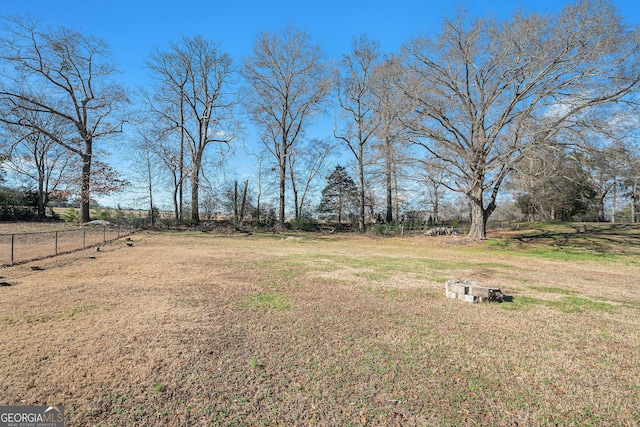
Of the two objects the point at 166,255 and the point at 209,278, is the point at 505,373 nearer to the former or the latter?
the point at 209,278

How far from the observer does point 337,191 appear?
3077cm

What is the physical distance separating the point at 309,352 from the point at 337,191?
90.2 feet

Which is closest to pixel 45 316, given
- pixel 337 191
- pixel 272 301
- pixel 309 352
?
pixel 272 301

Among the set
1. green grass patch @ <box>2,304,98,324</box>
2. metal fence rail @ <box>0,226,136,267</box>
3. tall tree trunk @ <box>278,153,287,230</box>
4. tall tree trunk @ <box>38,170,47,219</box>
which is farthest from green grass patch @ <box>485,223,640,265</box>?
tall tree trunk @ <box>38,170,47,219</box>

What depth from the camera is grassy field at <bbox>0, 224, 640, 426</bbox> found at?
2.57 m

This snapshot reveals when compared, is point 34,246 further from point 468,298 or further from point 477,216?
point 477,216

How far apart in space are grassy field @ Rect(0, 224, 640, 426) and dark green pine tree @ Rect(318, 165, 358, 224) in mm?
23227

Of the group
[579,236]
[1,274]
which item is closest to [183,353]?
[1,274]

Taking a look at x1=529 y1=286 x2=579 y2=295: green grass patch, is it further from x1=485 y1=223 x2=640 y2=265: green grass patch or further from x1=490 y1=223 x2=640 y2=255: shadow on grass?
x1=490 y1=223 x2=640 y2=255: shadow on grass

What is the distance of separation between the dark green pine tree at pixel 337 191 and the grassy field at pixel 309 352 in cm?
2323

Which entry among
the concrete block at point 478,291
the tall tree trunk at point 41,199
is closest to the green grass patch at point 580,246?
the concrete block at point 478,291

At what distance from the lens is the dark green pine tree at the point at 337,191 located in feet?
100

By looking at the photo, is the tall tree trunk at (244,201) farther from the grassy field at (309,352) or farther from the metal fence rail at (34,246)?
the grassy field at (309,352)

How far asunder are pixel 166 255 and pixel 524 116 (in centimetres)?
1653
